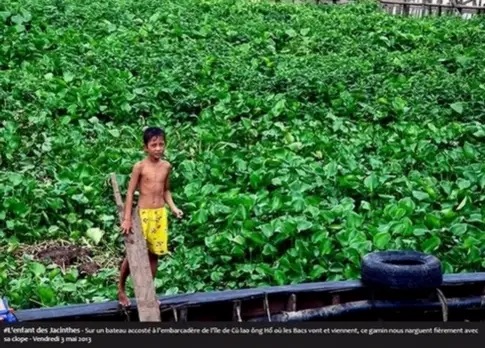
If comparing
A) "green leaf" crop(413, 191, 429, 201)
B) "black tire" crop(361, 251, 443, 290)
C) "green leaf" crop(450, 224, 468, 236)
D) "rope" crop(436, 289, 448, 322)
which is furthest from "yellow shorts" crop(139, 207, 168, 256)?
"green leaf" crop(413, 191, 429, 201)

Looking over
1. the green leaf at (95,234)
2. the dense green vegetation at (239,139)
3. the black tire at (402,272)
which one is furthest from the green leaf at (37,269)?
the black tire at (402,272)

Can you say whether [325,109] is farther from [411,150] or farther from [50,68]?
[50,68]

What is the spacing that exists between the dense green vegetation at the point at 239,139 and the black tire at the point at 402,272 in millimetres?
739

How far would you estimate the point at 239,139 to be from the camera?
33.5 feet

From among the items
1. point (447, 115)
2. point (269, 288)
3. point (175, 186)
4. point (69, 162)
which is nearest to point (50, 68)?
point (69, 162)

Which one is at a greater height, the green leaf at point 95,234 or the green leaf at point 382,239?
the green leaf at point 95,234

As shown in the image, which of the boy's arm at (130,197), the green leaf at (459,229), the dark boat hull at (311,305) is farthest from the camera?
the green leaf at (459,229)

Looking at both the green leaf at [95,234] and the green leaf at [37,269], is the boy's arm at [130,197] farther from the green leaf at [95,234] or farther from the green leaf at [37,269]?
the green leaf at [95,234]

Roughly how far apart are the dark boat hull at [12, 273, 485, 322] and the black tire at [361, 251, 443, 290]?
6 cm

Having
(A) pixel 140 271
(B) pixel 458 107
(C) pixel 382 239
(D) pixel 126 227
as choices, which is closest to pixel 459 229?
(C) pixel 382 239

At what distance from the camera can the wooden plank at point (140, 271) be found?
507cm

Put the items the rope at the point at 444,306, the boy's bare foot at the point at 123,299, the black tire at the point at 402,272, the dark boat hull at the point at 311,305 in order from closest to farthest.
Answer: the boy's bare foot at the point at 123,299, the dark boat hull at the point at 311,305, the black tire at the point at 402,272, the rope at the point at 444,306

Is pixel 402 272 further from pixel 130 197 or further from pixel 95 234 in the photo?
pixel 95 234

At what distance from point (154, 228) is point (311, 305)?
137 cm
